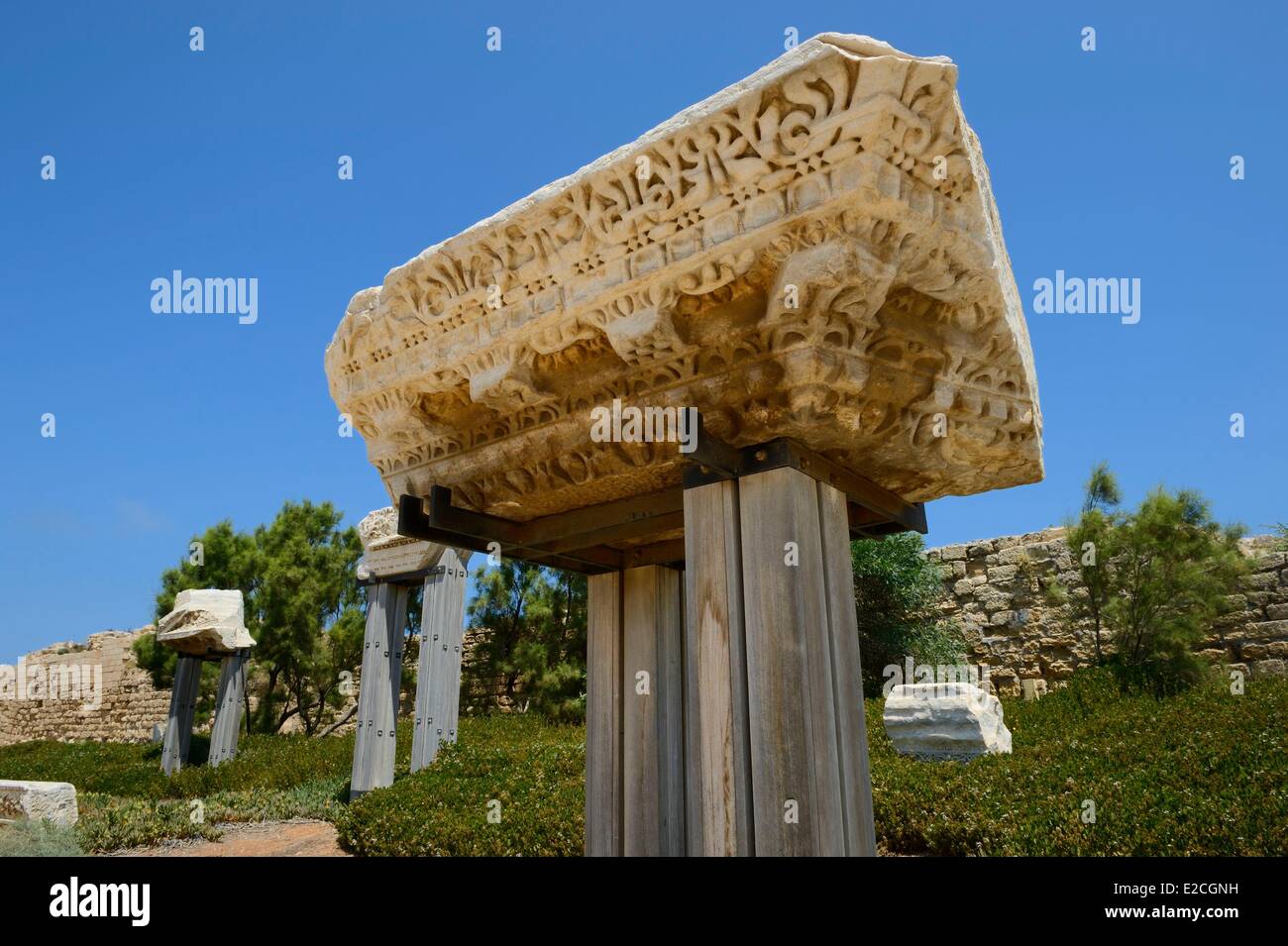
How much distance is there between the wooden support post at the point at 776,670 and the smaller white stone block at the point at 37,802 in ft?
25.4

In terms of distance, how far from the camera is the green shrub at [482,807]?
5.64m

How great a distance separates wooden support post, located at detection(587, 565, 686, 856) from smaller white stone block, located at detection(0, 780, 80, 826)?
22.4ft

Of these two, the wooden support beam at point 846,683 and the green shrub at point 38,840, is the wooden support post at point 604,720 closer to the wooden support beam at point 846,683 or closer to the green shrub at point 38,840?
the wooden support beam at point 846,683

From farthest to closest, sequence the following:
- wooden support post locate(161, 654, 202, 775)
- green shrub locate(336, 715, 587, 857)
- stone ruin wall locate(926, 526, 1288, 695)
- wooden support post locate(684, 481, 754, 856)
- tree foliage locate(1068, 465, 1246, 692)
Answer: wooden support post locate(161, 654, 202, 775)
stone ruin wall locate(926, 526, 1288, 695)
tree foliage locate(1068, 465, 1246, 692)
green shrub locate(336, 715, 587, 857)
wooden support post locate(684, 481, 754, 856)

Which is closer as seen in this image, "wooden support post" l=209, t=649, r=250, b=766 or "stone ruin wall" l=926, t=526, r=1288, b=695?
"stone ruin wall" l=926, t=526, r=1288, b=695

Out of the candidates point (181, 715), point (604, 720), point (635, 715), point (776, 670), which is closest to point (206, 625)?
point (181, 715)

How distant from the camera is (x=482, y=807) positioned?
654 cm

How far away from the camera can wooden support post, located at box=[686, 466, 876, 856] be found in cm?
204

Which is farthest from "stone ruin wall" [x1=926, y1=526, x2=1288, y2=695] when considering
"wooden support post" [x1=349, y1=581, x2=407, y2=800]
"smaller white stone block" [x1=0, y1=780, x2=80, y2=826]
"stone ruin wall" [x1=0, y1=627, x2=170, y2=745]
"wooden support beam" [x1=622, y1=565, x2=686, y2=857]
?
"stone ruin wall" [x1=0, y1=627, x2=170, y2=745]

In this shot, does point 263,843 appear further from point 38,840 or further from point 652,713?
point 652,713

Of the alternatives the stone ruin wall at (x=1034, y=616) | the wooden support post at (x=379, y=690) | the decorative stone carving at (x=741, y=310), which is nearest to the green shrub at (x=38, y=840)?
the wooden support post at (x=379, y=690)

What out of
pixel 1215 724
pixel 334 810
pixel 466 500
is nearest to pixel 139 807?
pixel 334 810

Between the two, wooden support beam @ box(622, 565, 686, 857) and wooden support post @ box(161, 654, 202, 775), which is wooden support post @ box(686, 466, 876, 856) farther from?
wooden support post @ box(161, 654, 202, 775)
